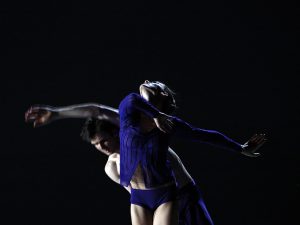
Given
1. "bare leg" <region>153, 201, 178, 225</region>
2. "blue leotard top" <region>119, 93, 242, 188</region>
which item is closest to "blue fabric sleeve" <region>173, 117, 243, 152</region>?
"blue leotard top" <region>119, 93, 242, 188</region>

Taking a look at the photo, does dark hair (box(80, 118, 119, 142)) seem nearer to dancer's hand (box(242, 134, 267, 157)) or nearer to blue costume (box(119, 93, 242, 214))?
blue costume (box(119, 93, 242, 214))

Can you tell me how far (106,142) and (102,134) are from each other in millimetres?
65

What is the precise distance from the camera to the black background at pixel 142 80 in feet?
13.6

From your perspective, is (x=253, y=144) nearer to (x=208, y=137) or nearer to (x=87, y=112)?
(x=208, y=137)

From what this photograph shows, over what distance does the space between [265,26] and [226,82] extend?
645 millimetres

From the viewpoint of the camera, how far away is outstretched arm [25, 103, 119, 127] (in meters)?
2.19

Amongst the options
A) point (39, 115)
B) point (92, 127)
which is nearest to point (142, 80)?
point (92, 127)

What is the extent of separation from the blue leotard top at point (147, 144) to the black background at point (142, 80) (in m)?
1.86

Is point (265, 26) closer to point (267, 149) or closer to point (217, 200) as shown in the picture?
point (267, 149)

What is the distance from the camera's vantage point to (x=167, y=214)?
242 centimetres

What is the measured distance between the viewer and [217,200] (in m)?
4.34

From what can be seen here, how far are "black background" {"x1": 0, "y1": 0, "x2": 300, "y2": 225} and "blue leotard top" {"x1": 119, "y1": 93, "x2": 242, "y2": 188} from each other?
1864mm

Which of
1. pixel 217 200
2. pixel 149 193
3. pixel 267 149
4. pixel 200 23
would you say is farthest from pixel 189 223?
pixel 200 23

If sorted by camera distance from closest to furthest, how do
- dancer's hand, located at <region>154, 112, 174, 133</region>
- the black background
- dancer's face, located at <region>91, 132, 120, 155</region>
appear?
dancer's hand, located at <region>154, 112, 174, 133</region>, dancer's face, located at <region>91, 132, 120, 155</region>, the black background
